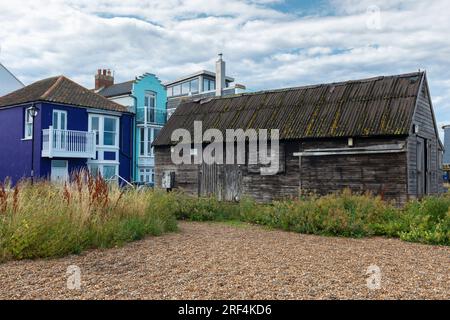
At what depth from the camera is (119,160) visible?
86.6 feet

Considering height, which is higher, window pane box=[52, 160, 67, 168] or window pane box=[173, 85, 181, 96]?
window pane box=[173, 85, 181, 96]

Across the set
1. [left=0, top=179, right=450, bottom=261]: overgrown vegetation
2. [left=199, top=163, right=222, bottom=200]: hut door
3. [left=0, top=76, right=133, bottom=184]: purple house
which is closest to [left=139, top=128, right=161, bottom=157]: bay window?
[left=0, top=76, right=133, bottom=184]: purple house

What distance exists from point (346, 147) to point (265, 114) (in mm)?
4042

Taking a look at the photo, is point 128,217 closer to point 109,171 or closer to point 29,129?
point 29,129

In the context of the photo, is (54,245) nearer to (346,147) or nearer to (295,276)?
(295,276)

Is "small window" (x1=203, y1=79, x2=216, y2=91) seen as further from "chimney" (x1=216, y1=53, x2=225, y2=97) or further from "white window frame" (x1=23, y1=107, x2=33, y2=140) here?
"white window frame" (x1=23, y1=107, x2=33, y2=140)

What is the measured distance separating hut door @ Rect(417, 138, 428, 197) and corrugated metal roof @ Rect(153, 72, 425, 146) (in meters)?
1.89

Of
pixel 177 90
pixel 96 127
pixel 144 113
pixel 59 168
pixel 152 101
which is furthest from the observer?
pixel 177 90

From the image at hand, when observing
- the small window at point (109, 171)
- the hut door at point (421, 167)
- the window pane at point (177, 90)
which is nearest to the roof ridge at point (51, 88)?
the small window at point (109, 171)

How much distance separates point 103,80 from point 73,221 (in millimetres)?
26783

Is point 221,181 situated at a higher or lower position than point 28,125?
lower

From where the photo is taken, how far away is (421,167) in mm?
15492

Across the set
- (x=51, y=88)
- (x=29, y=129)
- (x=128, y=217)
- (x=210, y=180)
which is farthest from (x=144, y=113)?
(x=128, y=217)

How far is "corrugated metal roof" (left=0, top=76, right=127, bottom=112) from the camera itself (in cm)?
2294
